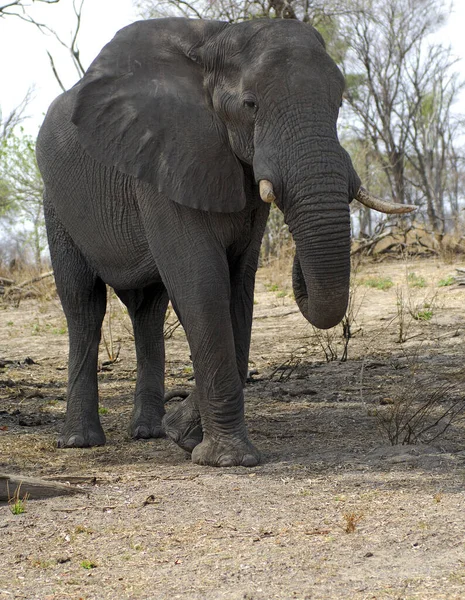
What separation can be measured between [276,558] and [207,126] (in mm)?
2251

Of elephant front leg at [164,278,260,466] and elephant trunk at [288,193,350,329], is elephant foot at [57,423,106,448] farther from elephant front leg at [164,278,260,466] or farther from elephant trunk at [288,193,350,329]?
elephant trunk at [288,193,350,329]

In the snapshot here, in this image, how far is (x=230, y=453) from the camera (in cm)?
482

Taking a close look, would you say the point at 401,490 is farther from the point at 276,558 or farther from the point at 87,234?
the point at 87,234

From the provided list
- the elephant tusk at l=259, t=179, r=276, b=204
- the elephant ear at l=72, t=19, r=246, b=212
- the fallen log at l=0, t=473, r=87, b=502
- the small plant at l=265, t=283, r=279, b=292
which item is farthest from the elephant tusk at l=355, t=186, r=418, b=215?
the small plant at l=265, t=283, r=279, b=292

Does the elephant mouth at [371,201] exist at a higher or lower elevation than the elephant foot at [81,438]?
higher

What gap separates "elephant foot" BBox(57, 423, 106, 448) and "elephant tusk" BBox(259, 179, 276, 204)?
→ 2.28 meters

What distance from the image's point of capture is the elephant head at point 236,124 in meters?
4.26

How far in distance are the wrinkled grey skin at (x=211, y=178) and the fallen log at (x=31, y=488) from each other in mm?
836

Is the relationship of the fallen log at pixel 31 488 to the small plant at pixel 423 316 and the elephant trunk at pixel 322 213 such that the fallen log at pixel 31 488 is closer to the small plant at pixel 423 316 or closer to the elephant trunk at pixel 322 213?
the elephant trunk at pixel 322 213

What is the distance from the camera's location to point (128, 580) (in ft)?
10.8


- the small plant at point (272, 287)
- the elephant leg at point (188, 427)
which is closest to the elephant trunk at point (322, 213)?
the elephant leg at point (188, 427)

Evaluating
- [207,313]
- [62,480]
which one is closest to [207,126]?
[207,313]

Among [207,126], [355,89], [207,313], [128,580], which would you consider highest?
[355,89]

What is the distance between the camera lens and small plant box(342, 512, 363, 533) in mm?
3676
